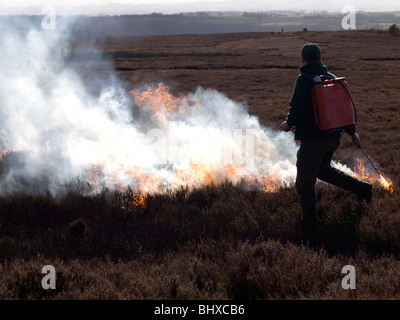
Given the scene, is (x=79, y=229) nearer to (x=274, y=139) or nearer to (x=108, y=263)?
(x=108, y=263)

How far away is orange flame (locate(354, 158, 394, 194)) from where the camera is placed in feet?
19.1

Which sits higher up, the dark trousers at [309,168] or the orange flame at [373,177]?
the dark trousers at [309,168]

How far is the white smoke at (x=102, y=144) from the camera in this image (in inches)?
269

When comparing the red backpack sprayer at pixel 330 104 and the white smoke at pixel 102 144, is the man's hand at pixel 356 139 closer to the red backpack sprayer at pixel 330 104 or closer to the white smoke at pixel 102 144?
the red backpack sprayer at pixel 330 104

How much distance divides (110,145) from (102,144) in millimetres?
198

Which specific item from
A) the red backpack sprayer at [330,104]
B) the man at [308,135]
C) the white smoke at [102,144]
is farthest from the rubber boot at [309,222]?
the white smoke at [102,144]

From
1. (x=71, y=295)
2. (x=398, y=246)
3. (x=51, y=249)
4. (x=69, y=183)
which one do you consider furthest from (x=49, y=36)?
(x=398, y=246)

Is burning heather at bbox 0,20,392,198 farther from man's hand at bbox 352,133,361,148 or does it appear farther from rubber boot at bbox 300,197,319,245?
rubber boot at bbox 300,197,319,245

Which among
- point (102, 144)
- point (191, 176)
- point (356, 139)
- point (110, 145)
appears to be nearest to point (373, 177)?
point (356, 139)

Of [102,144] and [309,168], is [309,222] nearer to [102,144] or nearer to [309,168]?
[309,168]

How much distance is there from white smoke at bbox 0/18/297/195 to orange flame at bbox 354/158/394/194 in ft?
3.71

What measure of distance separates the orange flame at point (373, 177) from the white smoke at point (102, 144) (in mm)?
1130

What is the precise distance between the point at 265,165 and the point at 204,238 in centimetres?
282

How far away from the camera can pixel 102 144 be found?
26.3 ft
